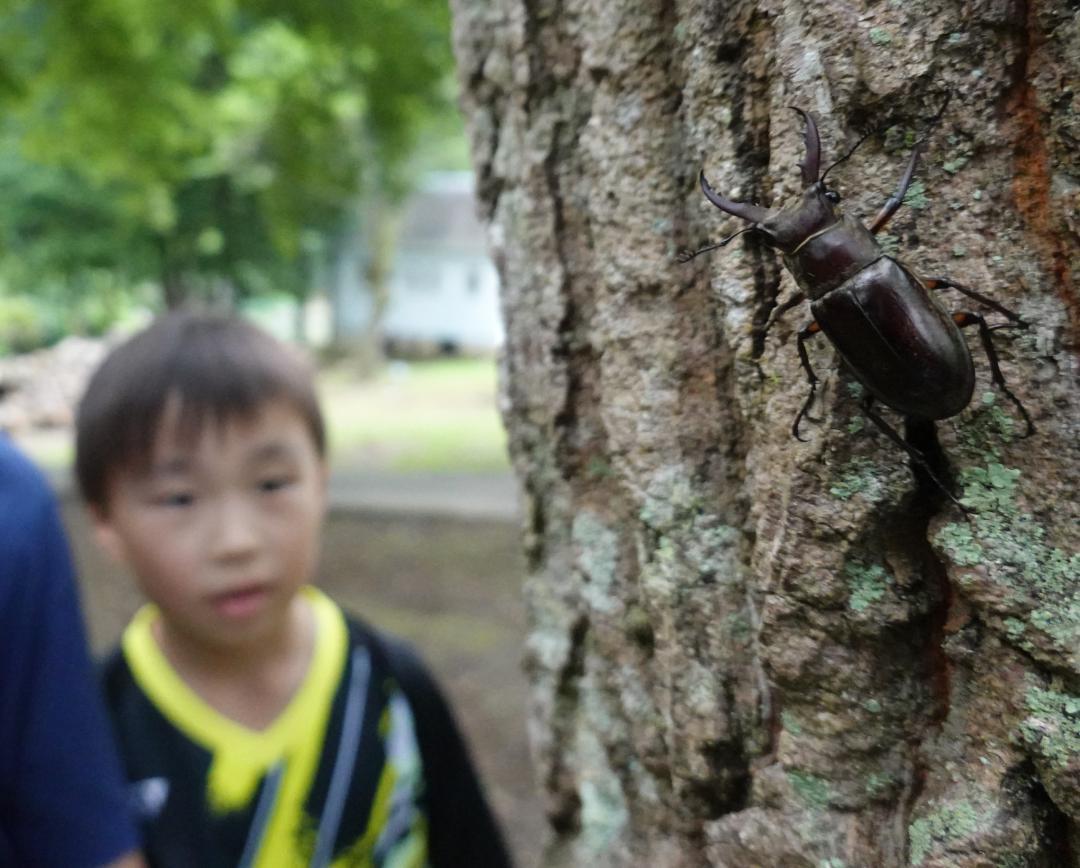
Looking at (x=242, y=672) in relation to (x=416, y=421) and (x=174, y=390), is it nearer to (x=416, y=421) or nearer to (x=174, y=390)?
(x=174, y=390)

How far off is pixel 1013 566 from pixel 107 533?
133cm

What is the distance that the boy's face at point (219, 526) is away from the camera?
4.40 feet

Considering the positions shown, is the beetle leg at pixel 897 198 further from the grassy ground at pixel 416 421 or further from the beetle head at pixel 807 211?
the grassy ground at pixel 416 421

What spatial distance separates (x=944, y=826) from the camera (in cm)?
82

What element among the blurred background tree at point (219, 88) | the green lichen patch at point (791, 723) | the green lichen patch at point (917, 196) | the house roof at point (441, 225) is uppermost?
the house roof at point (441, 225)

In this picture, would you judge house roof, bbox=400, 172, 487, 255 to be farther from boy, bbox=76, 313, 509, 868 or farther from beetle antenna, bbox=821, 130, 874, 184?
beetle antenna, bbox=821, 130, 874, 184

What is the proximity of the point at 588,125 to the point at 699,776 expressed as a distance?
792 mm

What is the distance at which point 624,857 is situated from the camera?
1.20 m

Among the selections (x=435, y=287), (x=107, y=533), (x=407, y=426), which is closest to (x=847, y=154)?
(x=107, y=533)

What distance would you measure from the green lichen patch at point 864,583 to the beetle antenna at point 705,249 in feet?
1.19

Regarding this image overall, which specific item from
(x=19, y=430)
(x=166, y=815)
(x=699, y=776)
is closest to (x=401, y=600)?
(x=166, y=815)

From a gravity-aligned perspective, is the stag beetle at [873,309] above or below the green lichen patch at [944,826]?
above

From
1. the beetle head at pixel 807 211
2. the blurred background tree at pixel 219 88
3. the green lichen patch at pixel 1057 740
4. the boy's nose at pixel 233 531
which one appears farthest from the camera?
the blurred background tree at pixel 219 88

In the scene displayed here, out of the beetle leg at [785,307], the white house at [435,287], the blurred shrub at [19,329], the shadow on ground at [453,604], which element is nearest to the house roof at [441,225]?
the white house at [435,287]
